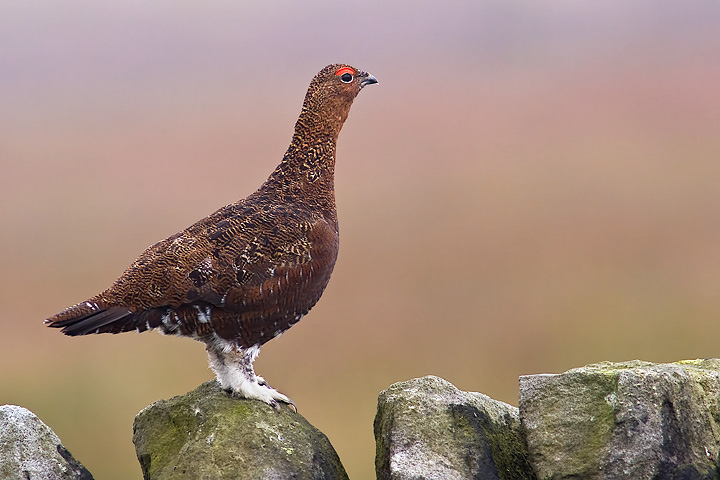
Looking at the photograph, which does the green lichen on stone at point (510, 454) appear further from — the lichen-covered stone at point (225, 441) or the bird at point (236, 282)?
the bird at point (236, 282)

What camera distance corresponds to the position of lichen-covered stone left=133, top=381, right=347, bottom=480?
4.25 meters

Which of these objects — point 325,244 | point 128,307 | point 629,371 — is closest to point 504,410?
point 629,371

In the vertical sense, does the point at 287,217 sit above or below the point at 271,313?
above

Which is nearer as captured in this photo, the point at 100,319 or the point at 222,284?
the point at 100,319

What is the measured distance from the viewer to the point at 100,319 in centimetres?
431

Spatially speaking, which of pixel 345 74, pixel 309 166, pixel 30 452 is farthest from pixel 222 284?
pixel 345 74

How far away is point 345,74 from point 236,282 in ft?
5.57

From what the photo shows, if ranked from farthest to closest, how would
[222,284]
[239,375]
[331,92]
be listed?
[331,92]
[239,375]
[222,284]

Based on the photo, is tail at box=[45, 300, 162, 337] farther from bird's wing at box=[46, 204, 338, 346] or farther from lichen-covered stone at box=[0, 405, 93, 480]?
lichen-covered stone at box=[0, 405, 93, 480]

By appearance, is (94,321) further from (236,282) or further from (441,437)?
(441,437)

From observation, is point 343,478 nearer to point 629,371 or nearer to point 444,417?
point 444,417

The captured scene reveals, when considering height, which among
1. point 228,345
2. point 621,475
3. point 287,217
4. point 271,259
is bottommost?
point 621,475

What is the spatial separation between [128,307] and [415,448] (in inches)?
65.8

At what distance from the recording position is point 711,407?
404 cm
